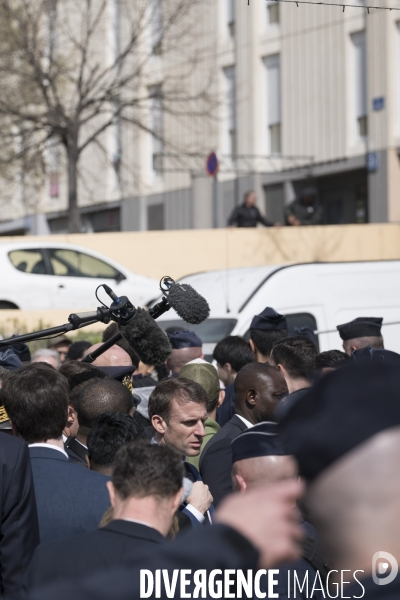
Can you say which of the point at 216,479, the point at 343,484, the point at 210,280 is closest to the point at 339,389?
the point at 343,484

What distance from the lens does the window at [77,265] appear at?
16156 millimetres

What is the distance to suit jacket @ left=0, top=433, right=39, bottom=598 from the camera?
3.48 m

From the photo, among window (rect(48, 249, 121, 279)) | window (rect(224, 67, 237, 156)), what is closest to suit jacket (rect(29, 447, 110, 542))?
window (rect(48, 249, 121, 279))

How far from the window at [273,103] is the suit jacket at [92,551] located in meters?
24.1

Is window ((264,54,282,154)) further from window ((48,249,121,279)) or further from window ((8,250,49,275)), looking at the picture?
Result: window ((8,250,49,275))

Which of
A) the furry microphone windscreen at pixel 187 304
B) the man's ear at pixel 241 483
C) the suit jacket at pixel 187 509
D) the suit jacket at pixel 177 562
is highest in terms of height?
the furry microphone windscreen at pixel 187 304

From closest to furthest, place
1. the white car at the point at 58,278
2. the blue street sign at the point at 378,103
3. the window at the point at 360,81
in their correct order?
1. the white car at the point at 58,278
2. the blue street sign at the point at 378,103
3. the window at the point at 360,81

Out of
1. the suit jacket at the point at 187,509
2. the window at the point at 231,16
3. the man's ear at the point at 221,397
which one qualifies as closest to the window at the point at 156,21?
the window at the point at 231,16

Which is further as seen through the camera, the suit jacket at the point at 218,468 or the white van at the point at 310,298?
the white van at the point at 310,298

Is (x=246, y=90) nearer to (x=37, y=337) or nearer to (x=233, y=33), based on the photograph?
(x=233, y=33)

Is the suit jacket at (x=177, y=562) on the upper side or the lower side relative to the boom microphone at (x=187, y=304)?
lower

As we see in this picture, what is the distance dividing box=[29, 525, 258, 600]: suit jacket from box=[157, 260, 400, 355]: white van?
7.66 metres

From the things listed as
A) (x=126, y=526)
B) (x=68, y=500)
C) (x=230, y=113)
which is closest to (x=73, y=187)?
(x=230, y=113)

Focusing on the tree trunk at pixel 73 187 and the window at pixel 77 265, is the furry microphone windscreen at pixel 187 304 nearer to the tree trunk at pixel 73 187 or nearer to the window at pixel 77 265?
the window at pixel 77 265
